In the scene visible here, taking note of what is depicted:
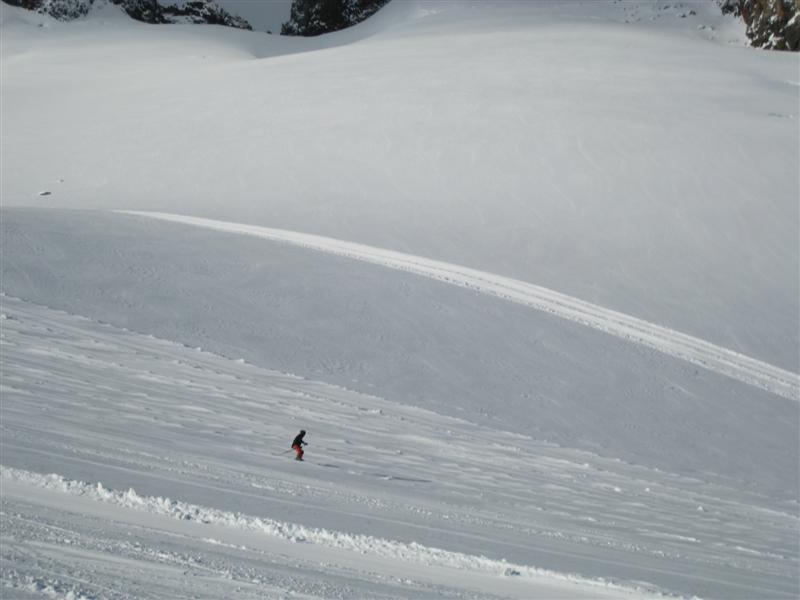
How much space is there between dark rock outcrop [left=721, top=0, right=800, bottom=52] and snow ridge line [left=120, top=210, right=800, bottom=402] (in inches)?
873

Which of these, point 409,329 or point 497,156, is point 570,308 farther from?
point 497,156

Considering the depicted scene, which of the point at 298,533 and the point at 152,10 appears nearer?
the point at 298,533

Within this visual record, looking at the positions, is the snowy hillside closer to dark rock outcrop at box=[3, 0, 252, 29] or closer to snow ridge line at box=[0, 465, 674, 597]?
snow ridge line at box=[0, 465, 674, 597]

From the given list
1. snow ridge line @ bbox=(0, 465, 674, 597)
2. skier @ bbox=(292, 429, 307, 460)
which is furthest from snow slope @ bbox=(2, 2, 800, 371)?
snow ridge line @ bbox=(0, 465, 674, 597)

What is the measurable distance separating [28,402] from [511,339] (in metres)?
6.32

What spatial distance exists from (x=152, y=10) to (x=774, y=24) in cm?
2833

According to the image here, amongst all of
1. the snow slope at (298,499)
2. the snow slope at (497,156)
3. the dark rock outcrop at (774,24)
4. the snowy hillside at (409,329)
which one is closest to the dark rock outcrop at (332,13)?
the snow slope at (497,156)

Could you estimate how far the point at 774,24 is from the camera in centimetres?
3130

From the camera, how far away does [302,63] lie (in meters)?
27.7

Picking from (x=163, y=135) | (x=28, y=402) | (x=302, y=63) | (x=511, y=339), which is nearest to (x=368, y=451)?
(x=28, y=402)

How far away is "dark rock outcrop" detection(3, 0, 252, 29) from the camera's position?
39312 millimetres

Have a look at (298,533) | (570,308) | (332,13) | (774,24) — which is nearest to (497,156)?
(570,308)

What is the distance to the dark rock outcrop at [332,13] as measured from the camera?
→ 51.4 meters

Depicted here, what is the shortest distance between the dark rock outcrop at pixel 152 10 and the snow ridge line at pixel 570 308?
96.9ft
